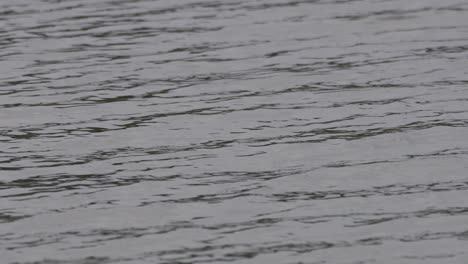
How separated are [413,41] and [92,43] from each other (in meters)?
3.11

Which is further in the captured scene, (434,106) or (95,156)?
(434,106)

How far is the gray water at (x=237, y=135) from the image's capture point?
6.54m

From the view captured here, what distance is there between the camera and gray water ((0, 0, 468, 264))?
654cm

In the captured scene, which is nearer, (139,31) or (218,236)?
(218,236)

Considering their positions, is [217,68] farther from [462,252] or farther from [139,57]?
[462,252]

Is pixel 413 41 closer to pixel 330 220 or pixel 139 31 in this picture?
pixel 139 31

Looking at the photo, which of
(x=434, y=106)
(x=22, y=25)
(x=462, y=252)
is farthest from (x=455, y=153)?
(x=22, y=25)

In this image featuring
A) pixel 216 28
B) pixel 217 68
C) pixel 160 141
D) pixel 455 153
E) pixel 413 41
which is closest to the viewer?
pixel 455 153

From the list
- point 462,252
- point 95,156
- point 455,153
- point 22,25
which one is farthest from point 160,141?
point 22,25

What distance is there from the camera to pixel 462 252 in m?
6.21

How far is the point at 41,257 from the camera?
20.7 feet

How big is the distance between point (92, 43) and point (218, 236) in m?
5.98

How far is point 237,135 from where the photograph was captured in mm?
8680

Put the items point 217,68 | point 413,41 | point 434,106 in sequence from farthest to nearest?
point 413,41, point 217,68, point 434,106
